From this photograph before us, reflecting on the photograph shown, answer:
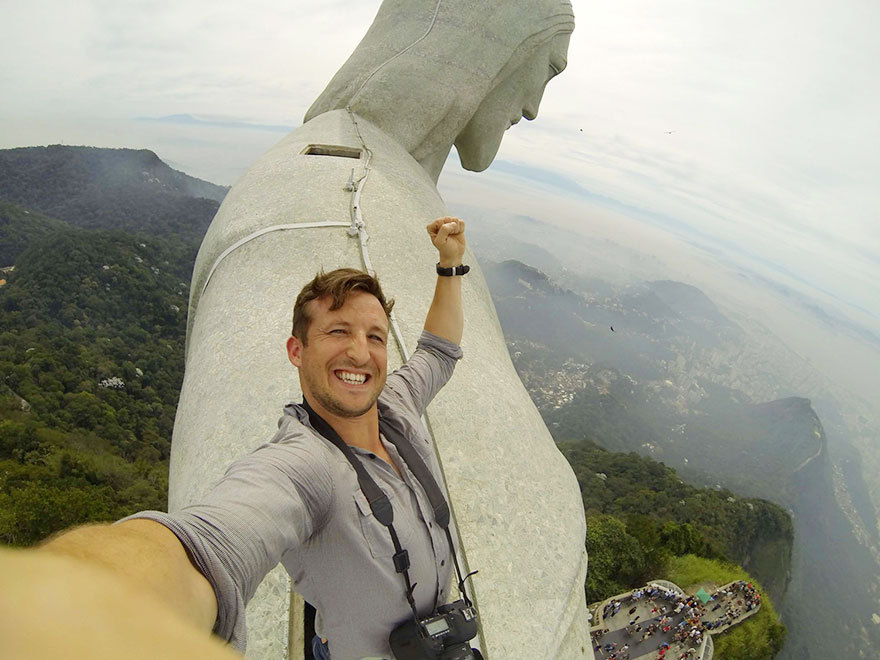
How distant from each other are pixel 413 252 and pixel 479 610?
2972mm

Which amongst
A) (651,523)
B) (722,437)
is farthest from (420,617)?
(722,437)

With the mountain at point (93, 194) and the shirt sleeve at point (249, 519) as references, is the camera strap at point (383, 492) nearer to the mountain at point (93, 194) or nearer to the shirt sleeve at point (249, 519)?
the shirt sleeve at point (249, 519)

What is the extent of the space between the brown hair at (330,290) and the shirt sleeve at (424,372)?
20.7 inches

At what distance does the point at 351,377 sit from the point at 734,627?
2959cm

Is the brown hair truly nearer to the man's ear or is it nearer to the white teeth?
the man's ear

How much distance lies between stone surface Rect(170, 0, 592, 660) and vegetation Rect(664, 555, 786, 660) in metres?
25.9

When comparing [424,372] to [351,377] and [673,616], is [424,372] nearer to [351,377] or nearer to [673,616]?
[351,377]

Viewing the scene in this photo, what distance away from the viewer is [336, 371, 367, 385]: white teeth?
1755mm

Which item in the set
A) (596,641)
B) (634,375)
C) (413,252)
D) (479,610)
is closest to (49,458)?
(596,641)

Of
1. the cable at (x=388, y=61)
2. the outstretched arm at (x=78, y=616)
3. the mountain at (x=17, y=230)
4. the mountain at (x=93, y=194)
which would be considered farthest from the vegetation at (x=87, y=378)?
the mountain at (x=93, y=194)

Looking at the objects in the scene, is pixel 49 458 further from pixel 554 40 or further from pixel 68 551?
pixel 68 551

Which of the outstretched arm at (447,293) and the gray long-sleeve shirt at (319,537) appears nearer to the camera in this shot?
the gray long-sleeve shirt at (319,537)

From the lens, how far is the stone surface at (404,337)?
2.36 meters

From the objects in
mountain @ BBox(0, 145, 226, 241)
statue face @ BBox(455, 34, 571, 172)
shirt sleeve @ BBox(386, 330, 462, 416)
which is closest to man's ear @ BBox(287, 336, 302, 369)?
shirt sleeve @ BBox(386, 330, 462, 416)
